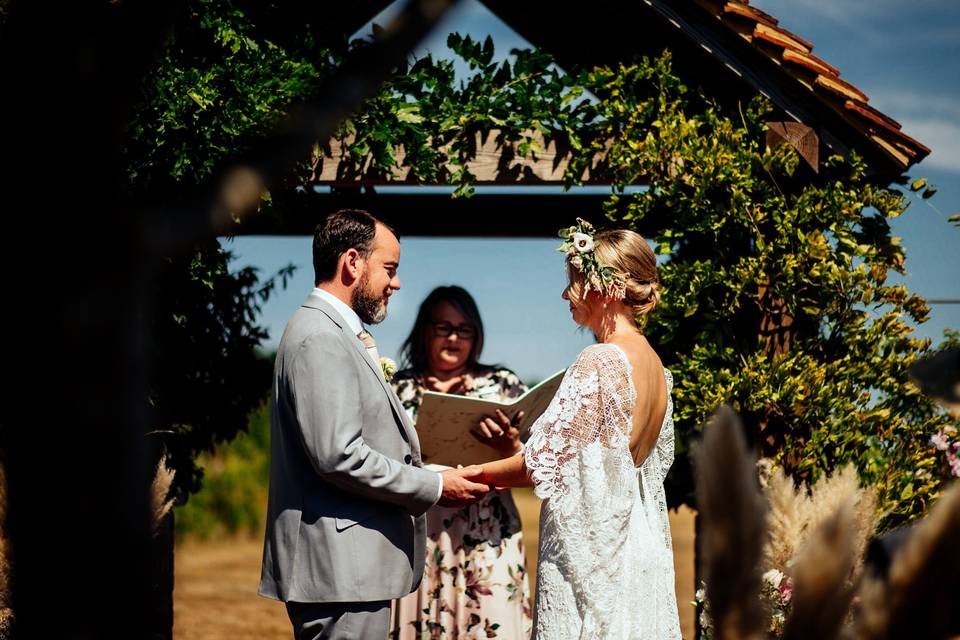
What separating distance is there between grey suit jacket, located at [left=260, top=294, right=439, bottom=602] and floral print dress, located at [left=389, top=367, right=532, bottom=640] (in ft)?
3.36

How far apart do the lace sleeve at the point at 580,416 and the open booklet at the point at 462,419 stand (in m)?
0.46

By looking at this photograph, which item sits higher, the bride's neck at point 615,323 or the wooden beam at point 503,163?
the wooden beam at point 503,163

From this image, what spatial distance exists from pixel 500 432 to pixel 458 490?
1.81 ft

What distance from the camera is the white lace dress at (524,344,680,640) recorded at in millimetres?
2855

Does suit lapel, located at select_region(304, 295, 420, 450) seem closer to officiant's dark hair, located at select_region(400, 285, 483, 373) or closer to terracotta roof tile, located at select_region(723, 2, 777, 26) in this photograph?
officiant's dark hair, located at select_region(400, 285, 483, 373)

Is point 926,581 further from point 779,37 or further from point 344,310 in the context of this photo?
point 779,37

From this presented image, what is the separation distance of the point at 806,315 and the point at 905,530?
9.69ft

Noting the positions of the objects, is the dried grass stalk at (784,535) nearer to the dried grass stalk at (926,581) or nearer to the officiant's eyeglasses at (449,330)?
the officiant's eyeglasses at (449,330)

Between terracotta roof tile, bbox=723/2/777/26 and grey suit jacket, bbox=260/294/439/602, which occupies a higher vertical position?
terracotta roof tile, bbox=723/2/777/26

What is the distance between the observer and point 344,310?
3074mm

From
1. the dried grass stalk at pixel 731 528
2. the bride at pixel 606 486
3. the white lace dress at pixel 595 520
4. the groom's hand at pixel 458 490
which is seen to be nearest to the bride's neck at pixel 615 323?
the bride at pixel 606 486

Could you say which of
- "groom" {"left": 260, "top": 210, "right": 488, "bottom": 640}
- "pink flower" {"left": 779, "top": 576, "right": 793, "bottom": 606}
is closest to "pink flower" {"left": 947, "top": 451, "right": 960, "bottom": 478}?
"pink flower" {"left": 779, "top": 576, "right": 793, "bottom": 606}

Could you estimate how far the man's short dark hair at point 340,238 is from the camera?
3.12 metres

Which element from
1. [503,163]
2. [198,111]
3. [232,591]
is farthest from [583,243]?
[232,591]
